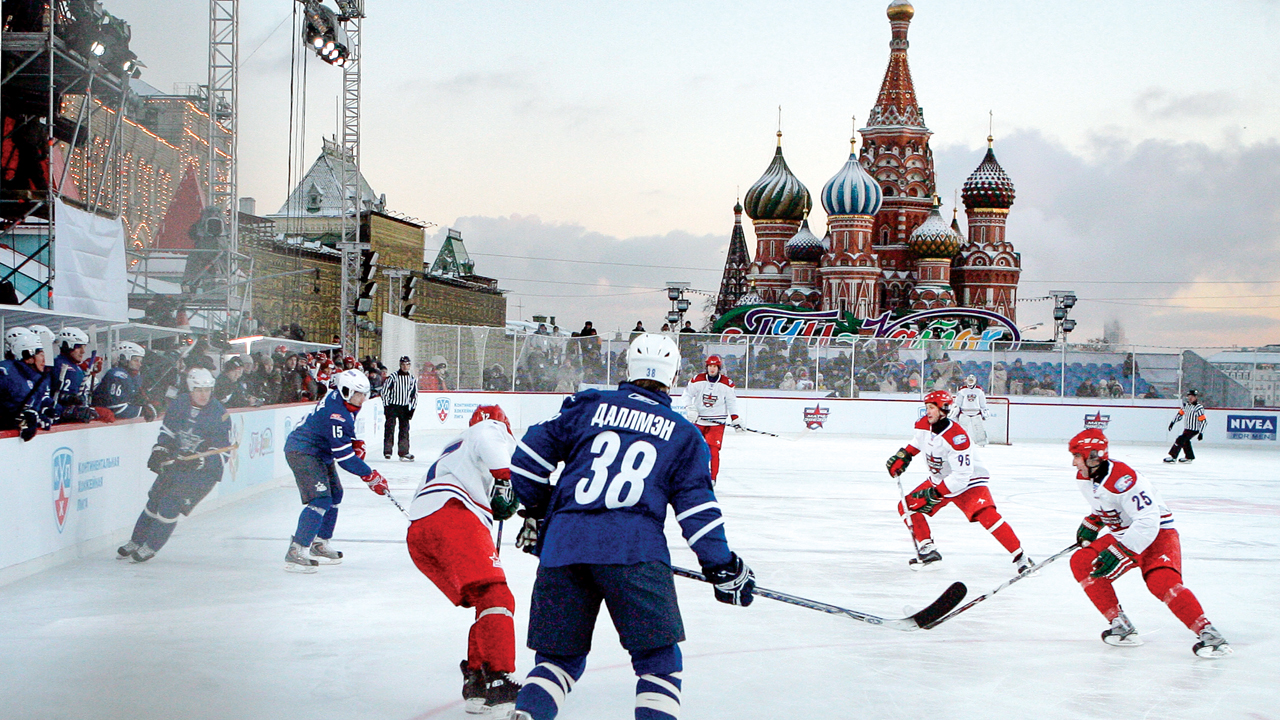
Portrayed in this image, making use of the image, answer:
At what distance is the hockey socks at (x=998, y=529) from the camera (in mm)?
7590

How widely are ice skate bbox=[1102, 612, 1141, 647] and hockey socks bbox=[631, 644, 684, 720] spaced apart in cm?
337

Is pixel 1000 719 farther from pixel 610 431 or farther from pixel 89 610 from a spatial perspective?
pixel 89 610

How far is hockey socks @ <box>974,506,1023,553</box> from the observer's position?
7590 millimetres

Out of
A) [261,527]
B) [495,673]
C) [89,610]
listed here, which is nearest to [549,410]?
[261,527]

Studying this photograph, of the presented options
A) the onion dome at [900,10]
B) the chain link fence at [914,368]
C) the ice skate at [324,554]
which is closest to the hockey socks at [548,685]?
the ice skate at [324,554]

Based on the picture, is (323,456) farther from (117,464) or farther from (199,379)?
(117,464)

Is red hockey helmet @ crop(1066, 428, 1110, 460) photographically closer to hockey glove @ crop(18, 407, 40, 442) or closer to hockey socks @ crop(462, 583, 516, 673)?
hockey socks @ crop(462, 583, 516, 673)

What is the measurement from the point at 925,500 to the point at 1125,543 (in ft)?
8.39

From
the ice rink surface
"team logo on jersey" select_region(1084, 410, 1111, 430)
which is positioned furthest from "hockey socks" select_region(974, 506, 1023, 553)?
"team logo on jersey" select_region(1084, 410, 1111, 430)

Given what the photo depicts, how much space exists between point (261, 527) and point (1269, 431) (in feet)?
78.2

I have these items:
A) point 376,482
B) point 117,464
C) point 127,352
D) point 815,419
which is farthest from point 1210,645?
point 815,419

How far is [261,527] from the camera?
8992 mm

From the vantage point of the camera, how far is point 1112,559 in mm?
5453

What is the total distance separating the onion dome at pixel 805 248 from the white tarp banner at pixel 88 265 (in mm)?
50553
